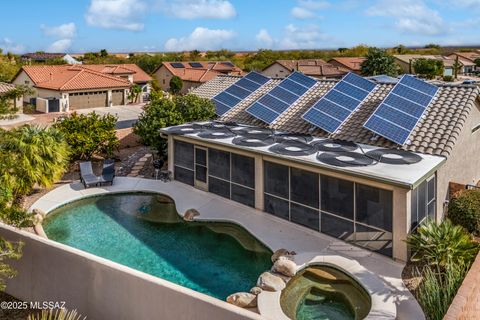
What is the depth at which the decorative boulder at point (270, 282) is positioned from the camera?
1145cm

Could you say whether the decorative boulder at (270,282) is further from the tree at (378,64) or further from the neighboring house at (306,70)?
the tree at (378,64)

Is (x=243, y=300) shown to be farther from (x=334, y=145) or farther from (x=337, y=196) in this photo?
(x=334, y=145)

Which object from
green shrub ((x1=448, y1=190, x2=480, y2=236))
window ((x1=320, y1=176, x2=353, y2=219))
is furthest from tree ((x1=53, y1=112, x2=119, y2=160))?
green shrub ((x1=448, y1=190, x2=480, y2=236))

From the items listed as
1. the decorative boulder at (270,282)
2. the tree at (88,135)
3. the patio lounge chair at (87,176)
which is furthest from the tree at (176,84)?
the decorative boulder at (270,282)

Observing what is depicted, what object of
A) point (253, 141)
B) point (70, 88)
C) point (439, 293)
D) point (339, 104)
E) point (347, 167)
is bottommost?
point (439, 293)

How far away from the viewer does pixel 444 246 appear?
1186 cm

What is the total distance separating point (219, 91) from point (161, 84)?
44007mm

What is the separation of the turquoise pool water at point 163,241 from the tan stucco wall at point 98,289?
3102mm

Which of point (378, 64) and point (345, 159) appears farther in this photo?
point (378, 64)

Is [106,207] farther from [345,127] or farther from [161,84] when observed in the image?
[161,84]

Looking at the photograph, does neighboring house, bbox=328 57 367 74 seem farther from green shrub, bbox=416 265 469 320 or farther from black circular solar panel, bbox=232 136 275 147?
green shrub, bbox=416 265 469 320

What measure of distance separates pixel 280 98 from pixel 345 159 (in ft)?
29.1

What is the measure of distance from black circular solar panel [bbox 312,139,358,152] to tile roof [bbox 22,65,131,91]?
1408 inches

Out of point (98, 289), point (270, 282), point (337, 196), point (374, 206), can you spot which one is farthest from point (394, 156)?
point (98, 289)
